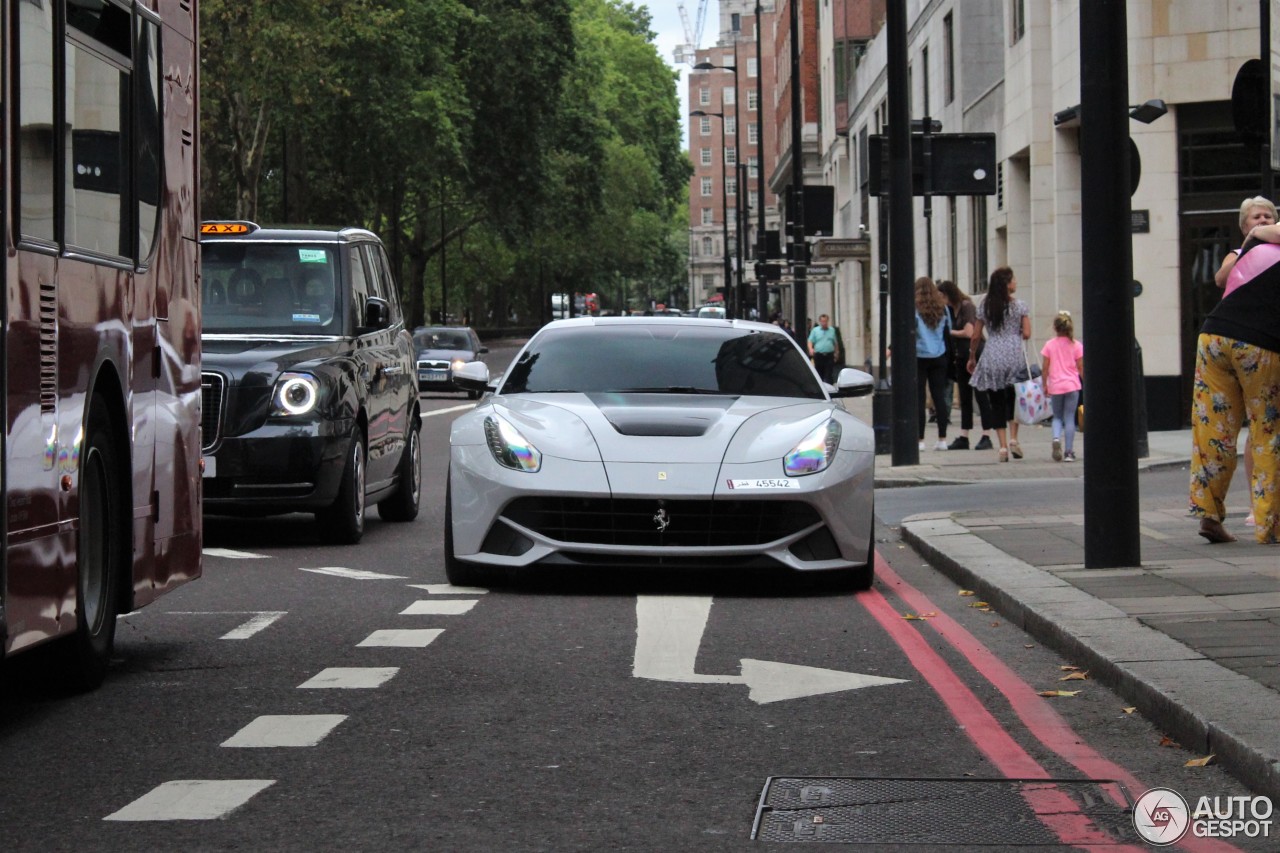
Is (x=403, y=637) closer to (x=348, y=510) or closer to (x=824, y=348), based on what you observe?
(x=348, y=510)

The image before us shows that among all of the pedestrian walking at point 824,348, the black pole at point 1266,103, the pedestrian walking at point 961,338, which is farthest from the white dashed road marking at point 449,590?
the pedestrian walking at point 824,348

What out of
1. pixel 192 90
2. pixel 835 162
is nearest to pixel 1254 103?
pixel 192 90

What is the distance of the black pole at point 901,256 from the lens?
1878 cm

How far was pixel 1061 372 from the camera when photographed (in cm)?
1948

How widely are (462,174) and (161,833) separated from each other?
54291mm

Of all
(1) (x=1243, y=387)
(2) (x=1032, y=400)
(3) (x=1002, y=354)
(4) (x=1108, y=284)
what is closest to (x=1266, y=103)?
(2) (x=1032, y=400)

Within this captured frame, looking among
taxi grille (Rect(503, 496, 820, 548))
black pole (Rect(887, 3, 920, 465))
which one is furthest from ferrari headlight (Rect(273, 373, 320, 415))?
black pole (Rect(887, 3, 920, 465))

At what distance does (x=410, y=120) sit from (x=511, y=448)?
43.5m

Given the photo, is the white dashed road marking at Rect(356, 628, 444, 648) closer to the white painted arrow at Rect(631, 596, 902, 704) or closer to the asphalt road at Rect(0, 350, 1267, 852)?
the asphalt road at Rect(0, 350, 1267, 852)

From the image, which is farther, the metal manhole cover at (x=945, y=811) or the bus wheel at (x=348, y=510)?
the bus wheel at (x=348, y=510)

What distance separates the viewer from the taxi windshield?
13.3 meters

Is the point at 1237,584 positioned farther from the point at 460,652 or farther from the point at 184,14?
the point at 184,14

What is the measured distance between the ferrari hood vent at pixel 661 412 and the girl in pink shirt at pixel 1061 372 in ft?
30.8

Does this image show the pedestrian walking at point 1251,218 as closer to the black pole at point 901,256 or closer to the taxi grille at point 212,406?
the taxi grille at point 212,406
